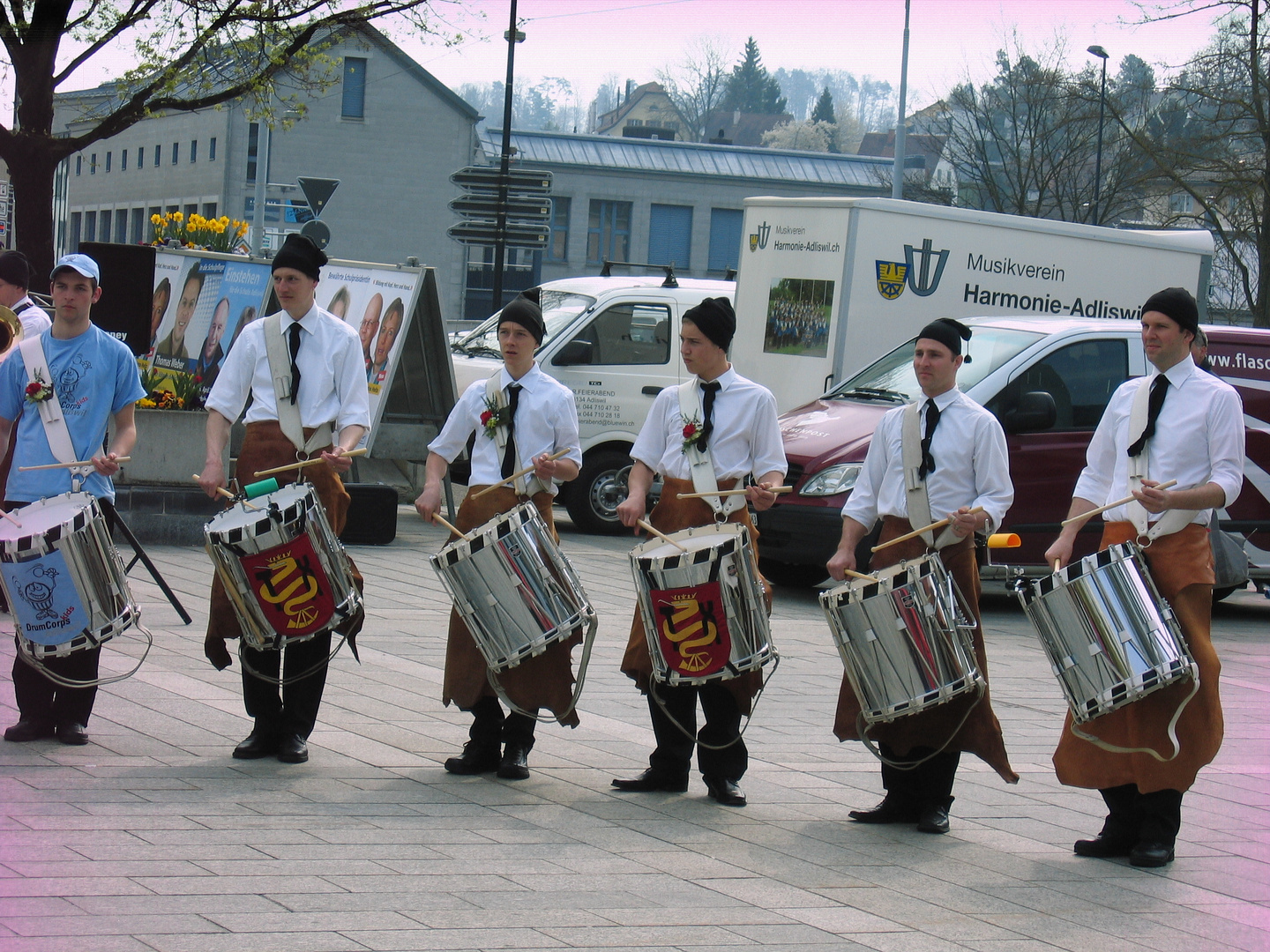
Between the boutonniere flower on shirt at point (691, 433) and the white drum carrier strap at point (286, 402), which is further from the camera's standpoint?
the white drum carrier strap at point (286, 402)

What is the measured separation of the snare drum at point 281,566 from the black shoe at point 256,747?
0.48 meters

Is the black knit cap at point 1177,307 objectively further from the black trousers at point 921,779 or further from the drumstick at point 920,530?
the black trousers at point 921,779

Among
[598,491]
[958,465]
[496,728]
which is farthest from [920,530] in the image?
[598,491]

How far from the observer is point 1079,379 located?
37.7ft

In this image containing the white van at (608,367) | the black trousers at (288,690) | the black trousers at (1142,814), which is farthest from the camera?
the white van at (608,367)

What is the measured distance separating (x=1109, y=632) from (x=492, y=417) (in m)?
2.45

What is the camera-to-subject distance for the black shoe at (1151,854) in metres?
5.25

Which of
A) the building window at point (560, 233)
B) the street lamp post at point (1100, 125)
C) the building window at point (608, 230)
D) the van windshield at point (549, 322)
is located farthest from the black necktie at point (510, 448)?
the building window at point (608, 230)

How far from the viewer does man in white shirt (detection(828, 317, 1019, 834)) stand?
5520 mm

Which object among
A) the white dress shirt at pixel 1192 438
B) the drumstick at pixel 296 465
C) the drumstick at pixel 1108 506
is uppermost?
the white dress shirt at pixel 1192 438

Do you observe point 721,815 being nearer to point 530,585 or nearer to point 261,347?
point 530,585

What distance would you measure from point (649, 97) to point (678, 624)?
100325 millimetres

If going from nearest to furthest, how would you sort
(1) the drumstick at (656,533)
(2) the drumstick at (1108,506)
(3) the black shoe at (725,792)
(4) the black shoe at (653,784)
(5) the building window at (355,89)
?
(2) the drumstick at (1108,506) → (1) the drumstick at (656,533) → (3) the black shoe at (725,792) → (4) the black shoe at (653,784) → (5) the building window at (355,89)

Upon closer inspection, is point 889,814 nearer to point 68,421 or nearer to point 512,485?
point 512,485
